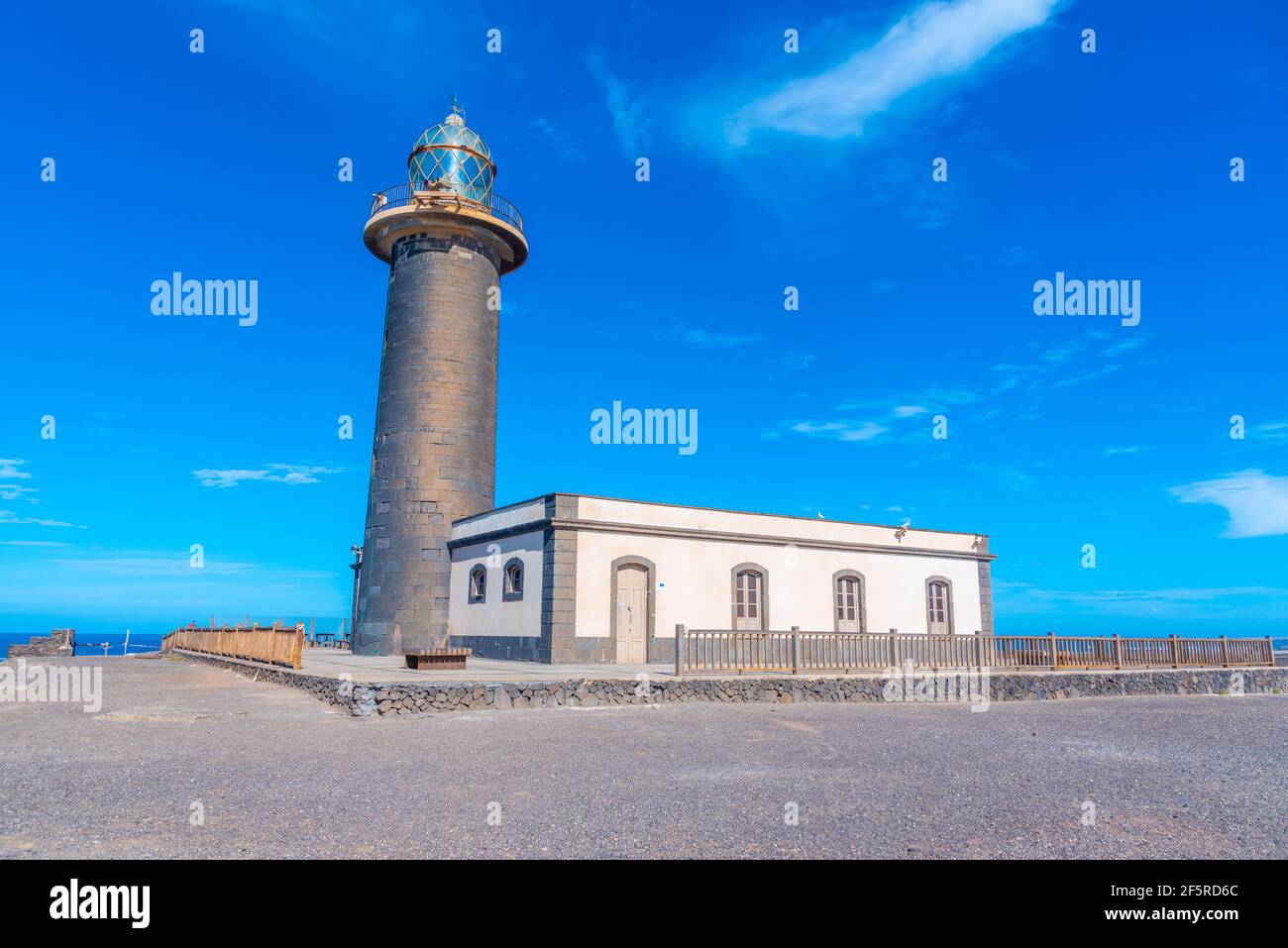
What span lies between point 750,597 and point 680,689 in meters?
6.00

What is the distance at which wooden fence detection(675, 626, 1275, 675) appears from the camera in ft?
49.6

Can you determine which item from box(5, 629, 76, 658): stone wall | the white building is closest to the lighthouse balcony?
the white building

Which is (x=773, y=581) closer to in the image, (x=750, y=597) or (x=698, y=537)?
(x=750, y=597)

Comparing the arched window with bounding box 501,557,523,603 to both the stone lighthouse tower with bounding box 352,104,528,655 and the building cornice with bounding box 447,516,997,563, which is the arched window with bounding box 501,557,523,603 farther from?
the stone lighthouse tower with bounding box 352,104,528,655

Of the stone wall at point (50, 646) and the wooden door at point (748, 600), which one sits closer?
the wooden door at point (748, 600)

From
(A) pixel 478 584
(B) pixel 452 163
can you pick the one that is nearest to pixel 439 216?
(B) pixel 452 163

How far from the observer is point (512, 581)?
18719 millimetres

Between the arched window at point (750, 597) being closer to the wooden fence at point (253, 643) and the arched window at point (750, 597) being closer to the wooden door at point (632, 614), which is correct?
the wooden door at point (632, 614)

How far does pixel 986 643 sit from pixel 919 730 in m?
7.46

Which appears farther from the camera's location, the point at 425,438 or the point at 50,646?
the point at 50,646

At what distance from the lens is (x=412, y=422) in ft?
68.8

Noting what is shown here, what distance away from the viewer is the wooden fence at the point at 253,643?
15.5 m

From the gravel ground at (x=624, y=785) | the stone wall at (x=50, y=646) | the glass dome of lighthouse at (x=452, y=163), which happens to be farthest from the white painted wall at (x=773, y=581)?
the stone wall at (x=50, y=646)

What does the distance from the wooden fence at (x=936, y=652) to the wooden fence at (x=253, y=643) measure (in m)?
7.05
